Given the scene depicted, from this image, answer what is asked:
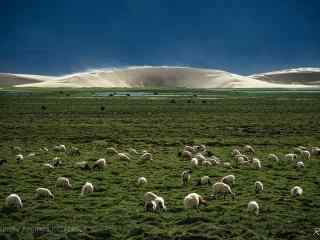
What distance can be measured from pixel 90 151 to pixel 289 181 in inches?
354

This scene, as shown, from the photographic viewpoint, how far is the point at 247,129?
28.9m

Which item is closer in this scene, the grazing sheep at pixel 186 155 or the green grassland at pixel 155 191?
the green grassland at pixel 155 191

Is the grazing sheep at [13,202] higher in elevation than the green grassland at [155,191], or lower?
higher

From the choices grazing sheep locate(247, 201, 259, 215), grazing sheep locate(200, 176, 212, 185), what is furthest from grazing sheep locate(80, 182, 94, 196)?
grazing sheep locate(247, 201, 259, 215)

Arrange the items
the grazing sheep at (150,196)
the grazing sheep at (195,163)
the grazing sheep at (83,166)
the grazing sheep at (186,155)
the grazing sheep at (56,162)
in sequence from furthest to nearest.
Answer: the grazing sheep at (186,155) < the grazing sheep at (56,162) < the grazing sheep at (195,163) < the grazing sheep at (83,166) < the grazing sheep at (150,196)

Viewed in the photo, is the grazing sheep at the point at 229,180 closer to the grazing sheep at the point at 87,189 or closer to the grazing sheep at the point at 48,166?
the grazing sheep at the point at 87,189

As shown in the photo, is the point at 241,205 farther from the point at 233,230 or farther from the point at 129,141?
the point at 129,141

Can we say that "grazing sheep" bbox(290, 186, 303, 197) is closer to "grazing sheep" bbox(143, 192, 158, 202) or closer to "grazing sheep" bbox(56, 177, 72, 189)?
"grazing sheep" bbox(143, 192, 158, 202)

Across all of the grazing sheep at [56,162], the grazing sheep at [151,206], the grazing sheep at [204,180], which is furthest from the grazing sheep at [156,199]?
the grazing sheep at [56,162]

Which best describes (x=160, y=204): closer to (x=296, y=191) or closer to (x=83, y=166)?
(x=296, y=191)

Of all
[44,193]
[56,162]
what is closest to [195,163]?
[56,162]

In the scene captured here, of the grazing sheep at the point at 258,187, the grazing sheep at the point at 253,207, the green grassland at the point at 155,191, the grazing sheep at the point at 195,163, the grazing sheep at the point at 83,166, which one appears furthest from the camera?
the grazing sheep at the point at 195,163

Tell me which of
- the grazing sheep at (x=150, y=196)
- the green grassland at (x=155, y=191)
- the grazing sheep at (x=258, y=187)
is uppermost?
the grazing sheep at (x=150, y=196)

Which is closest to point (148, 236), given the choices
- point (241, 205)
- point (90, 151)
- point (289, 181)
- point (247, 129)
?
point (241, 205)
